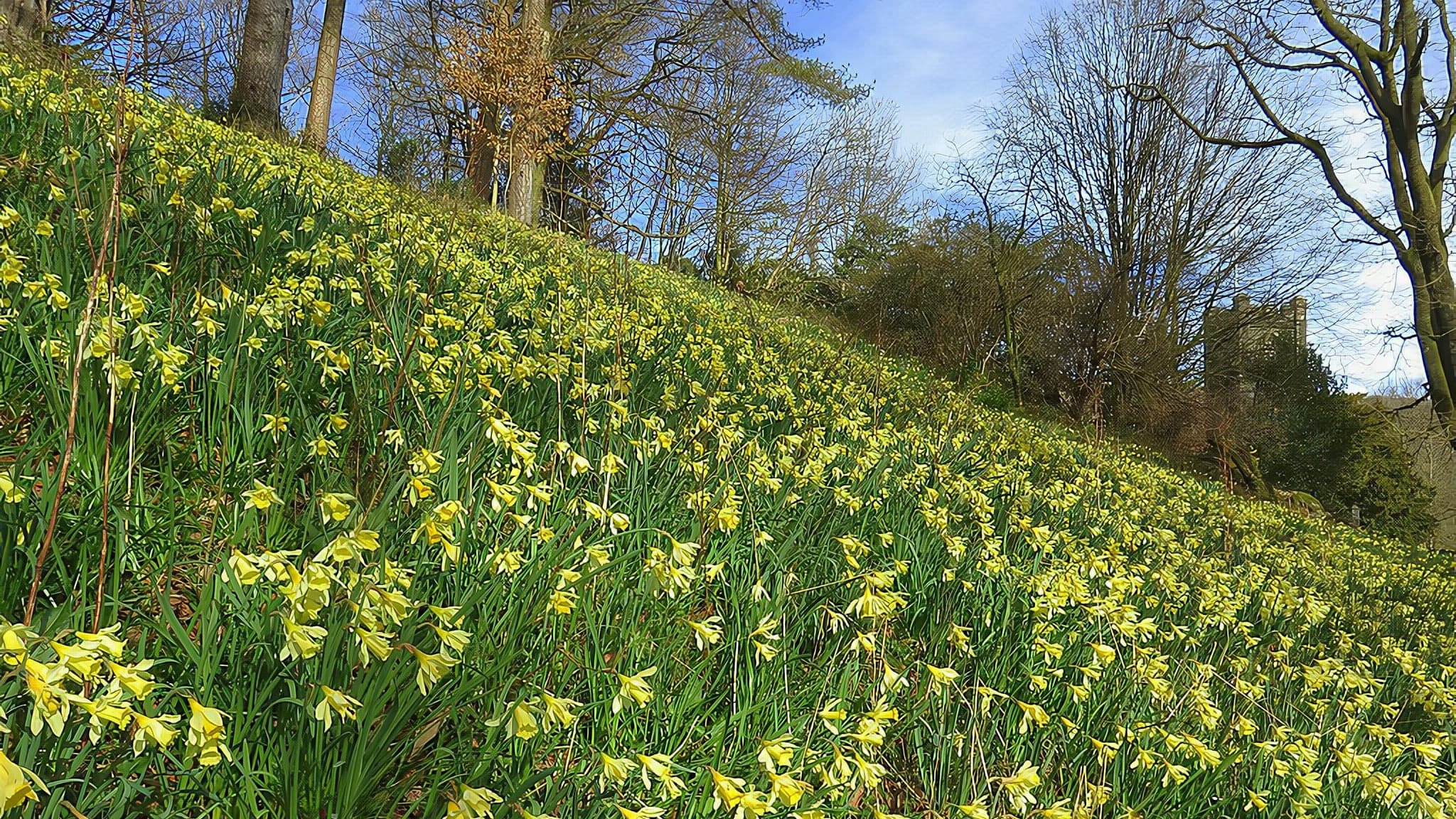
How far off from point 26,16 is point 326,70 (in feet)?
12.7

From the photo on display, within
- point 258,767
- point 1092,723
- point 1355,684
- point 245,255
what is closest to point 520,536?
point 258,767

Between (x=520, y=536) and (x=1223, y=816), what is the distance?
178 cm

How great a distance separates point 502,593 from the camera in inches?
59.7

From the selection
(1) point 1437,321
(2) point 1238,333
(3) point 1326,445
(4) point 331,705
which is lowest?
(4) point 331,705

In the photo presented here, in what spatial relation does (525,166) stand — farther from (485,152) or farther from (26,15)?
(26,15)

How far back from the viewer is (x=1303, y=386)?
16.9 m

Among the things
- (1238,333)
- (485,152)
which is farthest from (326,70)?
(1238,333)

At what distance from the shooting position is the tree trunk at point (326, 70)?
11633 mm

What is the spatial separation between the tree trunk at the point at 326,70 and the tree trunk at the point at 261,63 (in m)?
2.96

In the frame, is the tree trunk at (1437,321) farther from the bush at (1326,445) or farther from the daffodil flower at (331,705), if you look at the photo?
the daffodil flower at (331,705)

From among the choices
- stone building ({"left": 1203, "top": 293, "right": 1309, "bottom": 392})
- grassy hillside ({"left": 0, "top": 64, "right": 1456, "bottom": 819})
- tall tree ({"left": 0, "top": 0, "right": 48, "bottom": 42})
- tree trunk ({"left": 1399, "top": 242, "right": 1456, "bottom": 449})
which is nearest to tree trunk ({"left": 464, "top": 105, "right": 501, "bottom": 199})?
tall tree ({"left": 0, "top": 0, "right": 48, "bottom": 42})

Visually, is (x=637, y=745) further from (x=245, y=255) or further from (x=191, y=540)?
(x=245, y=255)

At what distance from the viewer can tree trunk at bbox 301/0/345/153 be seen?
11.6m

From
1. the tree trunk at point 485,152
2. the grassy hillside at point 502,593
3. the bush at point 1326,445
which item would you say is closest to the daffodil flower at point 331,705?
the grassy hillside at point 502,593
